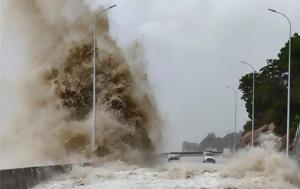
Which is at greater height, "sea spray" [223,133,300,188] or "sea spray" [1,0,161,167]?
"sea spray" [1,0,161,167]

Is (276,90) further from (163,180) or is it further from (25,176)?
(25,176)

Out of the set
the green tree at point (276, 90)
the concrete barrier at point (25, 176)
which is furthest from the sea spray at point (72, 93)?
the green tree at point (276, 90)

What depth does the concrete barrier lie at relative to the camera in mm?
19719

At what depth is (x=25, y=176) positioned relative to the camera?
71.7 ft

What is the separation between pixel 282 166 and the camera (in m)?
27.1

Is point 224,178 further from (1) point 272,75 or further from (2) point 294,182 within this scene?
(1) point 272,75

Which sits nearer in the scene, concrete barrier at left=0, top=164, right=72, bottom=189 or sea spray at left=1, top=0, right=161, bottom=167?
concrete barrier at left=0, top=164, right=72, bottom=189

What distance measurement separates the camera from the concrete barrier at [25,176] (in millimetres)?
19719

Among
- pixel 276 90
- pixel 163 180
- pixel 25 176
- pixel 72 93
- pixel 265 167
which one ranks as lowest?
pixel 163 180

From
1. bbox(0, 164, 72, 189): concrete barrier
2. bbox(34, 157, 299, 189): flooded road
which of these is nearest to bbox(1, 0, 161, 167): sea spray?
bbox(34, 157, 299, 189): flooded road

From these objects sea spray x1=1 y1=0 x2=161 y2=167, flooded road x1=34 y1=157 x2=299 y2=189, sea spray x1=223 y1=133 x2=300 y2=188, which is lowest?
flooded road x1=34 y1=157 x2=299 y2=189

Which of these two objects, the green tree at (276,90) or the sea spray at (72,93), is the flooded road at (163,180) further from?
the green tree at (276,90)

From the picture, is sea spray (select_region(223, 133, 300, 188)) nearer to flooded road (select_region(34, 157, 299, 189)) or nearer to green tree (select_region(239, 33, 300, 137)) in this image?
flooded road (select_region(34, 157, 299, 189))

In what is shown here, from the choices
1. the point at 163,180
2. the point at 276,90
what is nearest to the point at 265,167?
the point at 163,180
